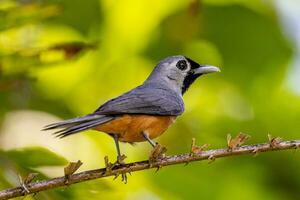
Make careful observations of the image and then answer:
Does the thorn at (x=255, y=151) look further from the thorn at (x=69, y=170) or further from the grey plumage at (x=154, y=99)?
the grey plumage at (x=154, y=99)

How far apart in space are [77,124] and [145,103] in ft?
2.87

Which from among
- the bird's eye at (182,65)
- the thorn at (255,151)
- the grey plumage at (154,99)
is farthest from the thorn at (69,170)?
the bird's eye at (182,65)

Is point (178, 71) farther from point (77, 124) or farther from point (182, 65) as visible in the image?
point (77, 124)

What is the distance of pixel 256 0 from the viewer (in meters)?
5.64

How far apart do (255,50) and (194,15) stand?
809 millimetres

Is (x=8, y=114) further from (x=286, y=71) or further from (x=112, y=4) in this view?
(x=286, y=71)

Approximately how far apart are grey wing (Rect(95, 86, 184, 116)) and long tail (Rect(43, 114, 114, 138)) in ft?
0.31

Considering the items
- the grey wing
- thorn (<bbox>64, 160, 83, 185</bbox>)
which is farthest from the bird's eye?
thorn (<bbox>64, 160, 83, 185</bbox>)

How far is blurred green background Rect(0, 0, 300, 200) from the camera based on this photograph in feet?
16.2

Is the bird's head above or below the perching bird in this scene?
above

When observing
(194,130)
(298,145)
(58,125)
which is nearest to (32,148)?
(58,125)

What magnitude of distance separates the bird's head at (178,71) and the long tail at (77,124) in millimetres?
1481

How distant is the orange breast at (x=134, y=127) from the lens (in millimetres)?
3494

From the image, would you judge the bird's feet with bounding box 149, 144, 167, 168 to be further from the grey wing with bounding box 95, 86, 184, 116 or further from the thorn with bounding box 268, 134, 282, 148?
the grey wing with bounding box 95, 86, 184, 116
